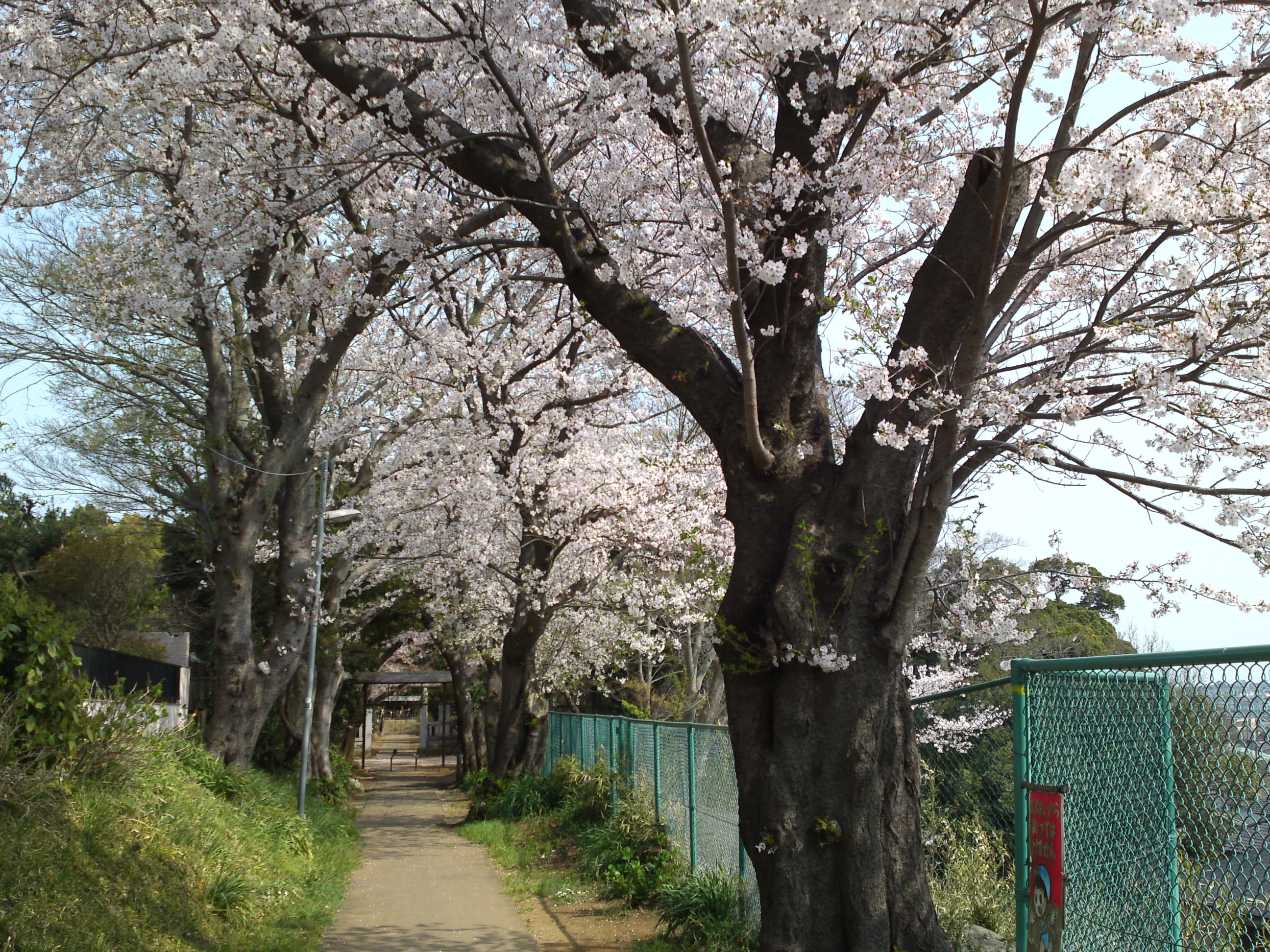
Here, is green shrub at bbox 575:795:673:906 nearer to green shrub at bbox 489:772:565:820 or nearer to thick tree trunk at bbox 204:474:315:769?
green shrub at bbox 489:772:565:820

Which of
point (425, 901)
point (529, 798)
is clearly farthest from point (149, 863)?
point (529, 798)

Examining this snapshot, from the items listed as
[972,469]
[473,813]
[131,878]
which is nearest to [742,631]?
[972,469]

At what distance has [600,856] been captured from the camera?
416 inches

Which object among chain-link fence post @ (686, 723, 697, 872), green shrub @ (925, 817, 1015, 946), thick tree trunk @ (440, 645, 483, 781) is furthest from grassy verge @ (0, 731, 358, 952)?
thick tree trunk @ (440, 645, 483, 781)

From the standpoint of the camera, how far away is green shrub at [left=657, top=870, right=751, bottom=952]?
688 centimetres

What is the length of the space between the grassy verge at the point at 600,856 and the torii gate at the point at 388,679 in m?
14.8

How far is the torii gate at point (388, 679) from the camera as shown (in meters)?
31.0

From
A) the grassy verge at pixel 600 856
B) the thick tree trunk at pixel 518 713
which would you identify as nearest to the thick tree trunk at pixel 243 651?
the grassy verge at pixel 600 856

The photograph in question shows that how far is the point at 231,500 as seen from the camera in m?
11.7

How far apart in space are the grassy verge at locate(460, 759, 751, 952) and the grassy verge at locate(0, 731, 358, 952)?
2.33m

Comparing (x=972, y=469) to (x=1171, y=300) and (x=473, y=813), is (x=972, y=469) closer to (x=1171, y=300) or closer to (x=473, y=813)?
(x=1171, y=300)

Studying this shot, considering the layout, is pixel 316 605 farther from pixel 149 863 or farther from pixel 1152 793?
pixel 1152 793

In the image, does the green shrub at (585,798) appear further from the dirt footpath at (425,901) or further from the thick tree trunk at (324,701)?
the thick tree trunk at (324,701)

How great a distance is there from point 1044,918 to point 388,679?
32.0 m
